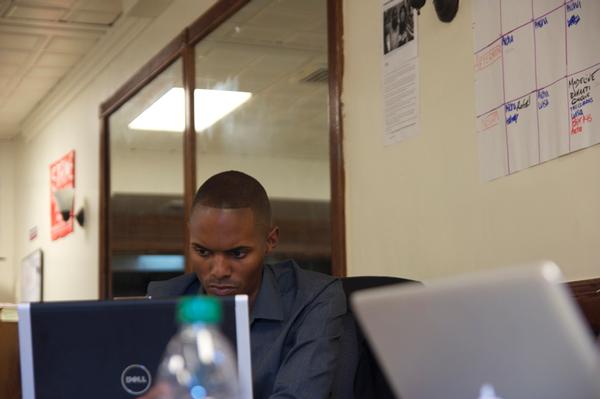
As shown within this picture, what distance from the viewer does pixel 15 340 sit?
5.92ft

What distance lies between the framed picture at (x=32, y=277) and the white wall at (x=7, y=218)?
286 mm

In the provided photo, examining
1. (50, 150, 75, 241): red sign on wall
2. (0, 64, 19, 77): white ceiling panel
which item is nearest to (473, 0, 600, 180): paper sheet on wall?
(0, 64, 19, 77): white ceiling panel

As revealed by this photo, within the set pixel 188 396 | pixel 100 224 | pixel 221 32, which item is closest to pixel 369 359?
pixel 188 396

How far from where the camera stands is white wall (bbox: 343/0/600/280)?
7.64 feet

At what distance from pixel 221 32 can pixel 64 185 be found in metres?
2.92

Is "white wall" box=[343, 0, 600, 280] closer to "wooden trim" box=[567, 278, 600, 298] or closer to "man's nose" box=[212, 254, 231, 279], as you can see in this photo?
"wooden trim" box=[567, 278, 600, 298]

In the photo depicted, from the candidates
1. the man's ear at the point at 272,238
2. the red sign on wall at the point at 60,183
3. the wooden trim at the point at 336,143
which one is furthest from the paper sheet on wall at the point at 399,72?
the red sign on wall at the point at 60,183

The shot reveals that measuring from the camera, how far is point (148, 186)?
5.79m

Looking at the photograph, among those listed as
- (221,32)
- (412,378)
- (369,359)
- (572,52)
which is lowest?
(369,359)

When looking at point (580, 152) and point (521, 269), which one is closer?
point (521, 269)

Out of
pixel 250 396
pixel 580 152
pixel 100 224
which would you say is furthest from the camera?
pixel 100 224

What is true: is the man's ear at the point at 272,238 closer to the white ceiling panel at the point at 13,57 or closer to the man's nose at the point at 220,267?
the man's nose at the point at 220,267

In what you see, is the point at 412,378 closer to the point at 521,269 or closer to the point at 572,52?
the point at 521,269

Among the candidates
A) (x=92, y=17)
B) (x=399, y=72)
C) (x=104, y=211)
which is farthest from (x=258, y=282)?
(x=104, y=211)
